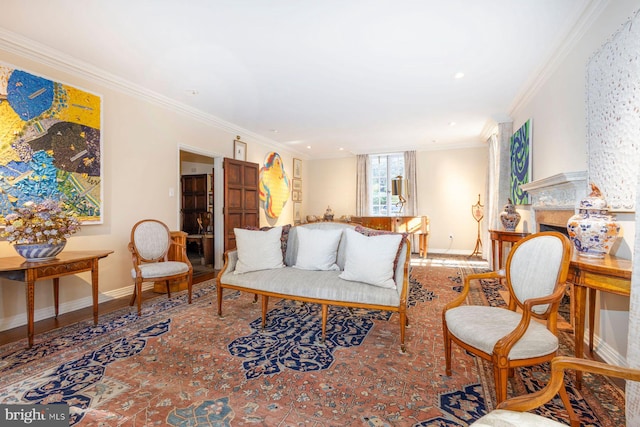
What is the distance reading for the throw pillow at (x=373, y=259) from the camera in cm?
232

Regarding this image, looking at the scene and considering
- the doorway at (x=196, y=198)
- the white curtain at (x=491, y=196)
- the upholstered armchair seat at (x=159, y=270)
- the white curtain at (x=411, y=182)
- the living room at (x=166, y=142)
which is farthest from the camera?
the white curtain at (x=411, y=182)

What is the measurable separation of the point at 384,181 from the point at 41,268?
6735 mm

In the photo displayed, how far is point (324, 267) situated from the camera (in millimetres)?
2723

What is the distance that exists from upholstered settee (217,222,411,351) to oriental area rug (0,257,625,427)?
27cm

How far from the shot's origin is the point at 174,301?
3.28 metres

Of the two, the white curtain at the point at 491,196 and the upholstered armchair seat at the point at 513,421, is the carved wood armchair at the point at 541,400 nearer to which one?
the upholstered armchair seat at the point at 513,421

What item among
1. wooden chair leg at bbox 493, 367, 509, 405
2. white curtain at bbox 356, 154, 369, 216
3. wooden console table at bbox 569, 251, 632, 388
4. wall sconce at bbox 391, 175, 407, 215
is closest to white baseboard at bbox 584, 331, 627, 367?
wooden console table at bbox 569, 251, 632, 388

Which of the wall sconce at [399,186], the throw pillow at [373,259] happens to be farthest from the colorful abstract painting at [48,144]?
the wall sconce at [399,186]

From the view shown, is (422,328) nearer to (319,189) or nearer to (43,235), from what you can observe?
(43,235)

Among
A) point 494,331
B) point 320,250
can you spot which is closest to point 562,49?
point 494,331

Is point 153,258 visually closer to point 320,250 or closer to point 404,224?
point 320,250

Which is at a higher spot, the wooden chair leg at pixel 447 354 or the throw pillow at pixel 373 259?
the throw pillow at pixel 373 259
